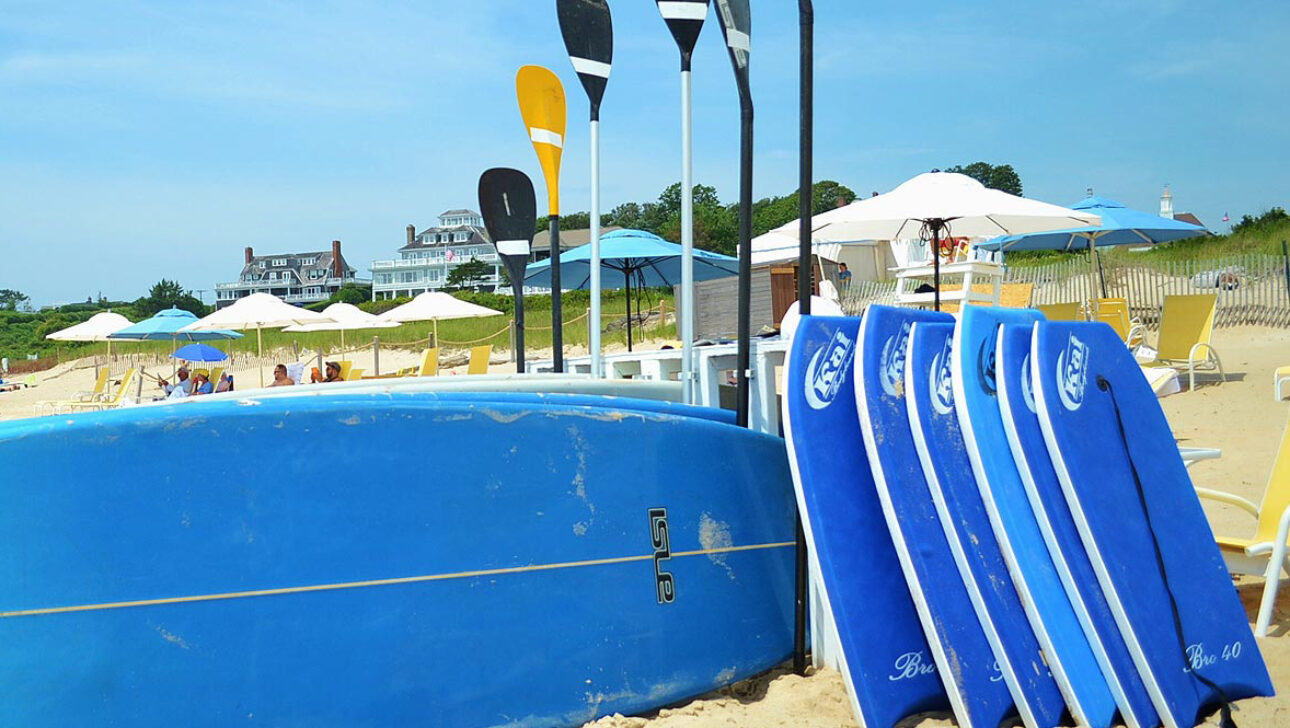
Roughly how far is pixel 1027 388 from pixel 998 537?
45 cm

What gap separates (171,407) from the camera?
244 cm

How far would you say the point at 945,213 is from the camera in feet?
28.8

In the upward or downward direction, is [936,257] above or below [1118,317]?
above

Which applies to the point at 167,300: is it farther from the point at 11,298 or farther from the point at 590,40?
the point at 590,40

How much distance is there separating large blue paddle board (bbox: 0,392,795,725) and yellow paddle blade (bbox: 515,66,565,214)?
1686mm

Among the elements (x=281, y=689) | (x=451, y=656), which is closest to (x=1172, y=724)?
(x=451, y=656)

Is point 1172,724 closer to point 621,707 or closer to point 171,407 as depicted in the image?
point 621,707

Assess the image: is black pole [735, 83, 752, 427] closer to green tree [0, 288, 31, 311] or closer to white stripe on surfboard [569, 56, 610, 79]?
white stripe on surfboard [569, 56, 610, 79]

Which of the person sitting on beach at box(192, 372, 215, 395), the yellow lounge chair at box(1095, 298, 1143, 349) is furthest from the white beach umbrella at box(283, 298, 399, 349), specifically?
the yellow lounge chair at box(1095, 298, 1143, 349)

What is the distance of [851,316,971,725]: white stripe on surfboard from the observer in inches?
106

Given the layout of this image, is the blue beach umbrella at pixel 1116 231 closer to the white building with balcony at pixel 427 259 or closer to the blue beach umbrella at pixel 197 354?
the blue beach umbrella at pixel 197 354

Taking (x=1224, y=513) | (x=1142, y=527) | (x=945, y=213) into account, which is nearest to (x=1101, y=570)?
(x=1142, y=527)

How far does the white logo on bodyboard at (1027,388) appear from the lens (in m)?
2.96

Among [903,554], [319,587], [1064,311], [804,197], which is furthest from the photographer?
[1064,311]
